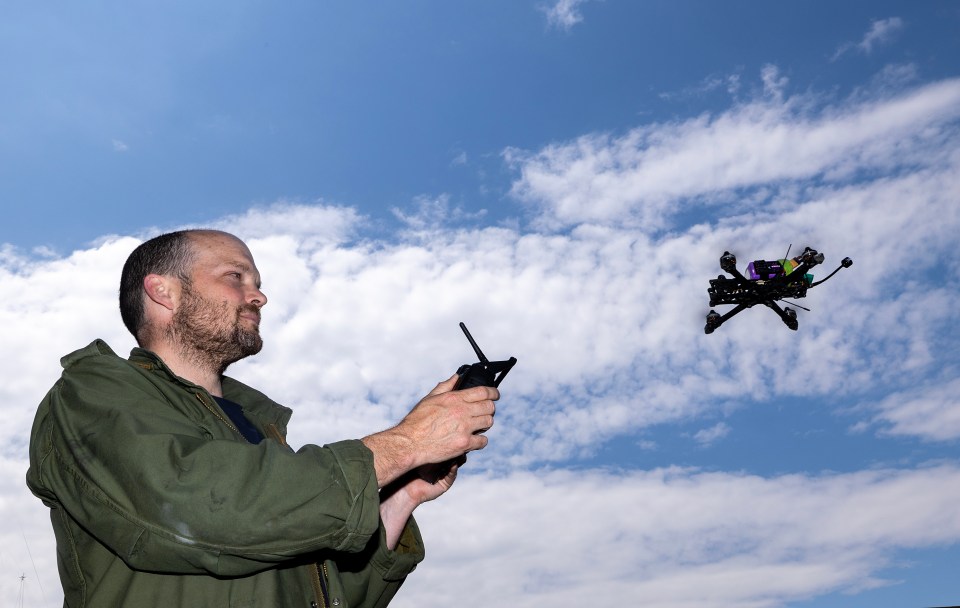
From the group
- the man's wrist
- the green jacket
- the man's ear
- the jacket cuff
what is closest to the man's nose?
the man's ear

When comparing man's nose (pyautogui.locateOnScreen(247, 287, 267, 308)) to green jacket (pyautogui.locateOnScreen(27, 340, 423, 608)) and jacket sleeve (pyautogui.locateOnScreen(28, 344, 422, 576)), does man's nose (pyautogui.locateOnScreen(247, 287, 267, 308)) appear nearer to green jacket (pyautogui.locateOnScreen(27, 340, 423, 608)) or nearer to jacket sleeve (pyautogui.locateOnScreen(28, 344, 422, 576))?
green jacket (pyautogui.locateOnScreen(27, 340, 423, 608))

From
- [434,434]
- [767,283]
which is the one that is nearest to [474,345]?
[434,434]

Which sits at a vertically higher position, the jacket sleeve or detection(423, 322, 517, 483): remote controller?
detection(423, 322, 517, 483): remote controller

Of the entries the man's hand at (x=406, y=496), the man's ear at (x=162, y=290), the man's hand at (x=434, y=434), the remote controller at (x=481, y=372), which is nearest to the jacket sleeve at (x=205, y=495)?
the man's hand at (x=434, y=434)

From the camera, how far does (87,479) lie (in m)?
3.36

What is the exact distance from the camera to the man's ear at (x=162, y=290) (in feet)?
15.0

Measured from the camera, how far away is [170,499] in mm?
3115

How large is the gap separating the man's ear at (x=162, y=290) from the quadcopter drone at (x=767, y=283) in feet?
72.7

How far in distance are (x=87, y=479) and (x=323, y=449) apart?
0.96m

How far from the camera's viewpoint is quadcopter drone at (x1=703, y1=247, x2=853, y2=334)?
25016 mm

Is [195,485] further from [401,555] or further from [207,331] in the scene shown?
[401,555]

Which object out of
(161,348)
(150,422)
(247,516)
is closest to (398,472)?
(247,516)

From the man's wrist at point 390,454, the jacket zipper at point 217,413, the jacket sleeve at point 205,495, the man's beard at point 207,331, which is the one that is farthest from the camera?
the man's beard at point 207,331

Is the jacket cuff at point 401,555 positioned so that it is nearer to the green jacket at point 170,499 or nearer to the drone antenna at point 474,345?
the green jacket at point 170,499
